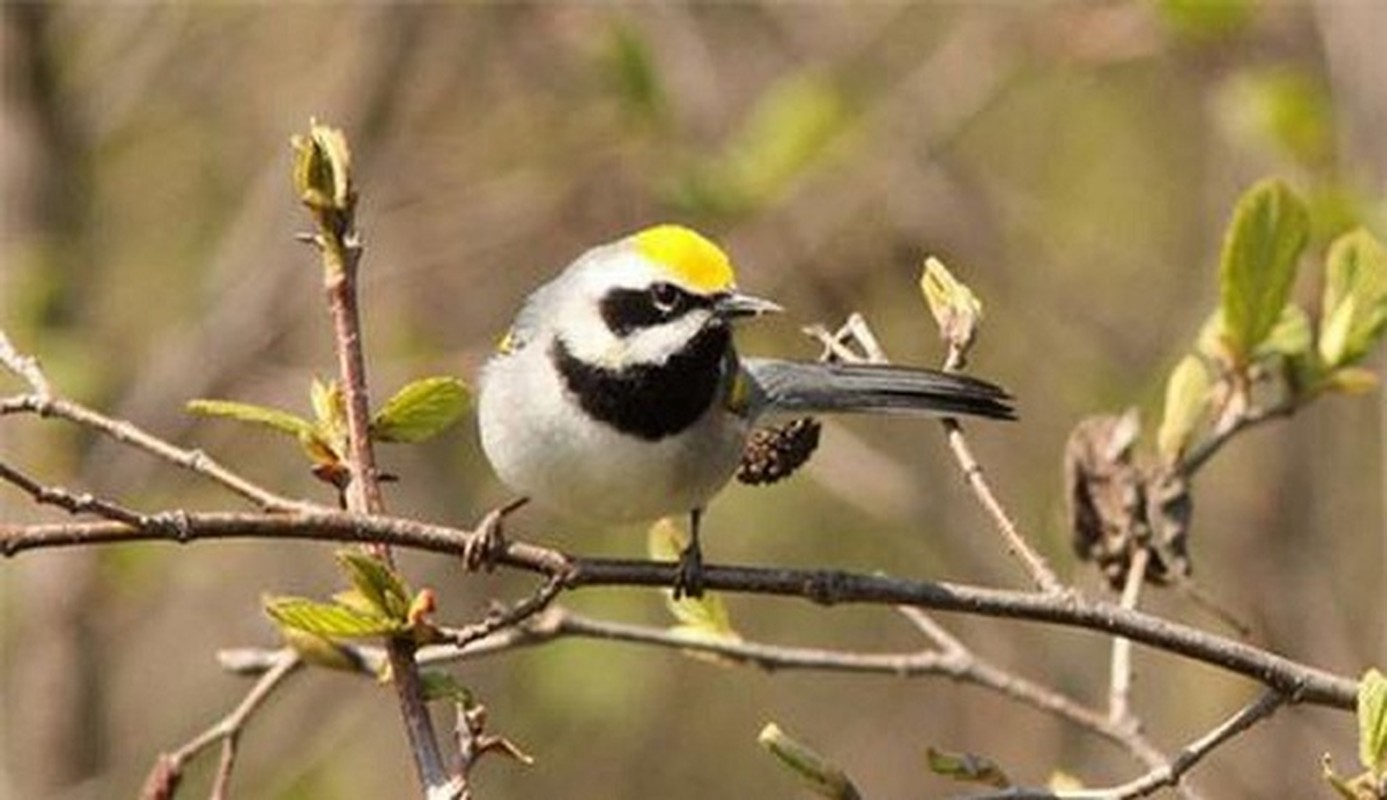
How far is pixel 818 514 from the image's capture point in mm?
7789

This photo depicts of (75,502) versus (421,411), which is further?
(421,411)

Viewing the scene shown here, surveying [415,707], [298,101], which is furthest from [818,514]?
[415,707]

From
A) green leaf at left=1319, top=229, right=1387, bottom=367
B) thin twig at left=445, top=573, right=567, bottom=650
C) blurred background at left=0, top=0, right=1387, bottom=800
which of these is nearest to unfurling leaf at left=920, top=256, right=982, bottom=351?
green leaf at left=1319, top=229, right=1387, bottom=367

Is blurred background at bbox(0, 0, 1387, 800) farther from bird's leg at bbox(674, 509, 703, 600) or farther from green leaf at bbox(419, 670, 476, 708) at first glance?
green leaf at bbox(419, 670, 476, 708)

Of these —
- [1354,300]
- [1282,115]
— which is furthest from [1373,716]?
[1282,115]

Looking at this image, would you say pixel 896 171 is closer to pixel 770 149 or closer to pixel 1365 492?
pixel 770 149

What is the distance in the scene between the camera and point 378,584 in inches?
95.5

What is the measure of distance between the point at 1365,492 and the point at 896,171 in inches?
92.3

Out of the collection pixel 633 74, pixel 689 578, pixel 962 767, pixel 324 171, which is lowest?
pixel 962 767

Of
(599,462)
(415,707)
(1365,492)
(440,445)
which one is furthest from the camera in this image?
(1365,492)

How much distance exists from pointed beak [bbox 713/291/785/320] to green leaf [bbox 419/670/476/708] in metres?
1.02

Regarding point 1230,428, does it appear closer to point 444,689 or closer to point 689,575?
point 689,575

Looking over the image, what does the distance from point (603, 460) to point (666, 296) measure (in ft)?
0.85

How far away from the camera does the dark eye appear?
11.6 ft
